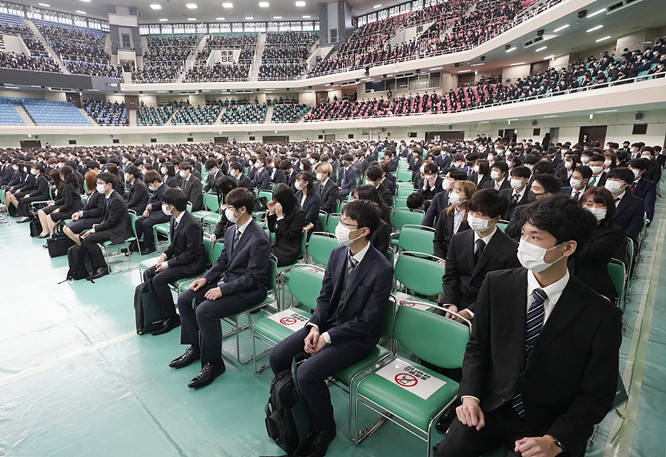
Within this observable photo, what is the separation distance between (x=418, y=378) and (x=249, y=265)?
6.15 ft

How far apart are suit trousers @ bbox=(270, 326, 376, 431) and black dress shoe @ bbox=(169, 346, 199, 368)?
51.0 inches

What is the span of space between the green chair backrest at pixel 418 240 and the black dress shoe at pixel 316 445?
92.6 inches

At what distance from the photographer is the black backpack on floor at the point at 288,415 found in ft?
7.49

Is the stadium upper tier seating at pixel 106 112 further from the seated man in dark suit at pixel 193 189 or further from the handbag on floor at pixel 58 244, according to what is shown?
the handbag on floor at pixel 58 244

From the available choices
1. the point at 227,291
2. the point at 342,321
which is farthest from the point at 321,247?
the point at 342,321

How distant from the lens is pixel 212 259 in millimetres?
4203

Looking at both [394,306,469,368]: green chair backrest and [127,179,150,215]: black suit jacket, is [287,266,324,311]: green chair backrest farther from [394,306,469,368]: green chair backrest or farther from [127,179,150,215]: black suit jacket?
[127,179,150,215]: black suit jacket

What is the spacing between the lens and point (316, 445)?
2398mm

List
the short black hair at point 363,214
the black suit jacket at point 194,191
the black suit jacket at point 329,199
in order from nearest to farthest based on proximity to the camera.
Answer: the short black hair at point 363,214, the black suit jacket at point 329,199, the black suit jacket at point 194,191

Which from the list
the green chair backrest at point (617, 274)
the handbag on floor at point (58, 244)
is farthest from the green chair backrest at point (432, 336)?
the handbag on floor at point (58, 244)

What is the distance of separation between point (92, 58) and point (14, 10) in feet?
29.5

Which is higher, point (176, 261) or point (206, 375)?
point (176, 261)

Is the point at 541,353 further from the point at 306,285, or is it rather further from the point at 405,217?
the point at 405,217

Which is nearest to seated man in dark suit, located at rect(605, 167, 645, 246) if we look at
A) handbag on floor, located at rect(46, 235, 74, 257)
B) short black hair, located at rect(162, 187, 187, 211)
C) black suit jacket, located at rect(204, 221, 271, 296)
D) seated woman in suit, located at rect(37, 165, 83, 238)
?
black suit jacket, located at rect(204, 221, 271, 296)
